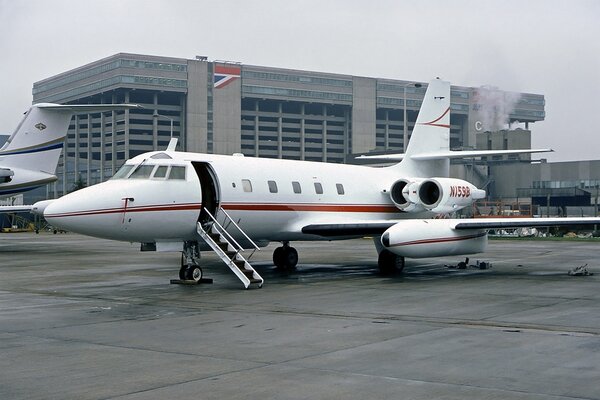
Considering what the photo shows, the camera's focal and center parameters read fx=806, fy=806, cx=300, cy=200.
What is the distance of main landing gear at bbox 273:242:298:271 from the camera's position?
79.4 ft

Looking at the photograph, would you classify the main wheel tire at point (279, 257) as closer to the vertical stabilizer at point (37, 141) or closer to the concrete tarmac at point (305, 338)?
the concrete tarmac at point (305, 338)

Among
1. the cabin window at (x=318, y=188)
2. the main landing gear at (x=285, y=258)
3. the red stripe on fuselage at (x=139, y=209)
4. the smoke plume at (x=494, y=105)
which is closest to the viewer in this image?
the red stripe on fuselage at (x=139, y=209)

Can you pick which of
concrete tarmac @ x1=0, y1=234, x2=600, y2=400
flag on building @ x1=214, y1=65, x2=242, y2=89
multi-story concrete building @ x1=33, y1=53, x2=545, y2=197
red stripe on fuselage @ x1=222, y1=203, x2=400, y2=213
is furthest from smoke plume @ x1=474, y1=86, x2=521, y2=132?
concrete tarmac @ x1=0, y1=234, x2=600, y2=400

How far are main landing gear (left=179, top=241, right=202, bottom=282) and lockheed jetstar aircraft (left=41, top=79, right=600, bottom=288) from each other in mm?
27

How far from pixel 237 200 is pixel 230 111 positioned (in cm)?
11993

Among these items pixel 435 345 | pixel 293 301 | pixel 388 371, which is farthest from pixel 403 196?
pixel 388 371

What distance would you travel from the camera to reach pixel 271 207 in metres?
21.5

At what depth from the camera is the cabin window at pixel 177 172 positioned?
1926cm

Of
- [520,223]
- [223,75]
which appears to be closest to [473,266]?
[520,223]

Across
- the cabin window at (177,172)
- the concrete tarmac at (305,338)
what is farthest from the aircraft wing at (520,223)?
the cabin window at (177,172)

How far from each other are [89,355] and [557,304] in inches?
342

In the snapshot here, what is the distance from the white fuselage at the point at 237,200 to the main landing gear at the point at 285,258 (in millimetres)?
1476

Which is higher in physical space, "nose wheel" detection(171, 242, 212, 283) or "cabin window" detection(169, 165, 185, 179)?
"cabin window" detection(169, 165, 185, 179)

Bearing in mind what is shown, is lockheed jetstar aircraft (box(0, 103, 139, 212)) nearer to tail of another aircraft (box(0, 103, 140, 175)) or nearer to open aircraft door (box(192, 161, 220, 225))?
tail of another aircraft (box(0, 103, 140, 175))
